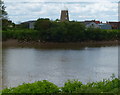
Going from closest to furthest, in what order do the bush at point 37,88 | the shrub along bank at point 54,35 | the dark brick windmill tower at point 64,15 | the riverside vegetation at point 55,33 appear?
the bush at point 37,88 < the riverside vegetation at point 55,33 < the shrub along bank at point 54,35 < the dark brick windmill tower at point 64,15

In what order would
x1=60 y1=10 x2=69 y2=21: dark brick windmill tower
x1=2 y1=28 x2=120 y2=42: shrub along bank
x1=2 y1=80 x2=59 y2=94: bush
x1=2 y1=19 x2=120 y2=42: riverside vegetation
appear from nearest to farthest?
1. x1=2 y1=80 x2=59 y2=94: bush
2. x1=2 y1=19 x2=120 y2=42: riverside vegetation
3. x1=2 y1=28 x2=120 y2=42: shrub along bank
4. x1=60 y1=10 x2=69 y2=21: dark brick windmill tower

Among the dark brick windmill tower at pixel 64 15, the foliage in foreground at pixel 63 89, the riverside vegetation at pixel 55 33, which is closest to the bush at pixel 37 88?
the foliage in foreground at pixel 63 89

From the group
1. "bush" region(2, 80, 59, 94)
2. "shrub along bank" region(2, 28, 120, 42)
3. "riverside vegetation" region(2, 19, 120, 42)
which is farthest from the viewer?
"shrub along bank" region(2, 28, 120, 42)

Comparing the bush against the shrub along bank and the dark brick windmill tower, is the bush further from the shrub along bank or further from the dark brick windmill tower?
the dark brick windmill tower

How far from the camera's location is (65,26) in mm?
38938

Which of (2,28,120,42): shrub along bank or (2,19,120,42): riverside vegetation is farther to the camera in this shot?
(2,28,120,42): shrub along bank

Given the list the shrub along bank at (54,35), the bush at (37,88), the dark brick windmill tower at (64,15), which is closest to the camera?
the bush at (37,88)

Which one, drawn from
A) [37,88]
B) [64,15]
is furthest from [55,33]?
[37,88]

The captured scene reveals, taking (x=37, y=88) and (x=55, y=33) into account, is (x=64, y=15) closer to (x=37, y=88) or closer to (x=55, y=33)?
(x=55, y=33)

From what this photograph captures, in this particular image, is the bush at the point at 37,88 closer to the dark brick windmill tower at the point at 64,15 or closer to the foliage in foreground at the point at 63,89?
the foliage in foreground at the point at 63,89

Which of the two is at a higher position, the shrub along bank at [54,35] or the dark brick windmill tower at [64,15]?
the dark brick windmill tower at [64,15]

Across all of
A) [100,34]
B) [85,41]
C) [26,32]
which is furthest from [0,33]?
[100,34]

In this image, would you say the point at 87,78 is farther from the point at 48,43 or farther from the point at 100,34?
the point at 100,34

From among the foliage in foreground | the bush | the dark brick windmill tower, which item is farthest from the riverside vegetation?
the bush
